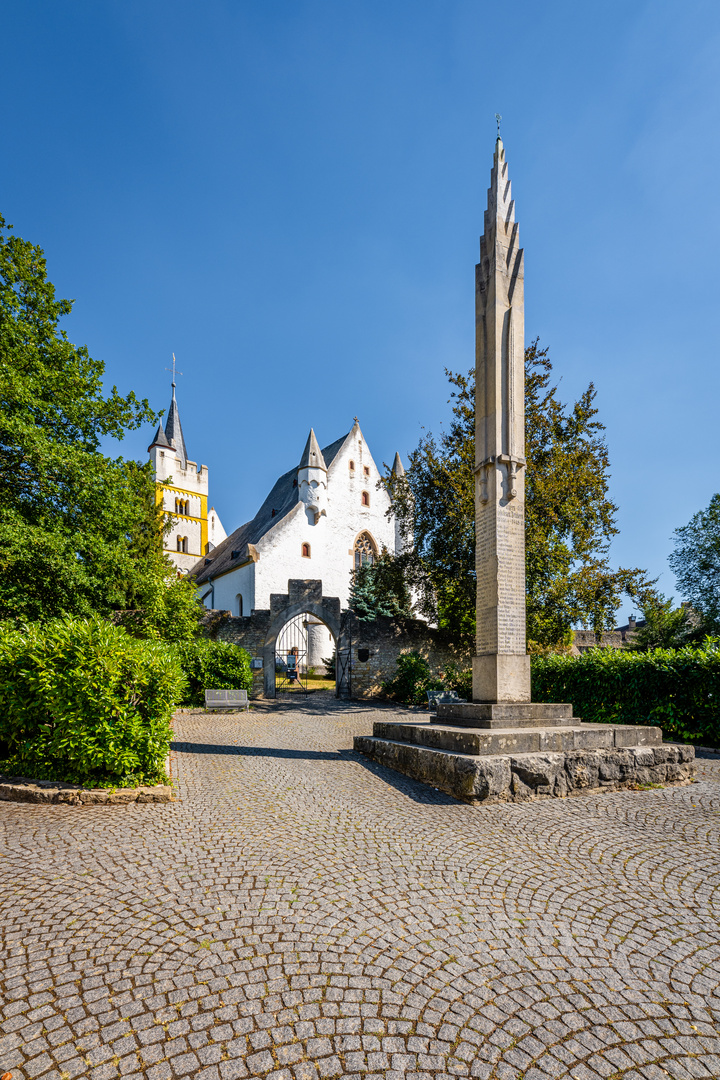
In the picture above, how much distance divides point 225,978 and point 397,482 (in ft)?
58.8

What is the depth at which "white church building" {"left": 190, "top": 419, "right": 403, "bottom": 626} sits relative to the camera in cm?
3200

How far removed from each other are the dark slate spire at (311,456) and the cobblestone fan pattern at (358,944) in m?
29.3

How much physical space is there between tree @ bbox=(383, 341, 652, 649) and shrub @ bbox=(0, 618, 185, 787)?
38.1 feet

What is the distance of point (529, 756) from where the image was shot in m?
6.05

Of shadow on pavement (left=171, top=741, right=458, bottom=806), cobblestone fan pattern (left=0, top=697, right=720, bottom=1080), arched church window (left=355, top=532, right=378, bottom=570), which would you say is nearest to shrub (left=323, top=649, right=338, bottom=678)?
arched church window (left=355, top=532, right=378, bottom=570)

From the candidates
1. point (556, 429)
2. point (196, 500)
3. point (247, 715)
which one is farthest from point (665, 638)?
point (196, 500)

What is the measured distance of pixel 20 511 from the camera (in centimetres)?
1295

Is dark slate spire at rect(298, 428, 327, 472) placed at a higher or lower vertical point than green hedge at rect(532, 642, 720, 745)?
higher

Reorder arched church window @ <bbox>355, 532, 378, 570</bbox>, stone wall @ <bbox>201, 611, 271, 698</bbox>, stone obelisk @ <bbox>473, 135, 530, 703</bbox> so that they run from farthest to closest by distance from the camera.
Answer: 1. arched church window @ <bbox>355, 532, 378, 570</bbox>
2. stone wall @ <bbox>201, 611, 271, 698</bbox>
3. stone obelisk @ <bbox>473, 135, 530, 703</bbox>

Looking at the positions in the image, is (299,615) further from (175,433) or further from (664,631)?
Answer: (175,433)

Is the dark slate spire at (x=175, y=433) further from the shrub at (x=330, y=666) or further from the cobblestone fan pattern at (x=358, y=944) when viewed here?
the cobblestone fan pattern at (x=358, y=944)

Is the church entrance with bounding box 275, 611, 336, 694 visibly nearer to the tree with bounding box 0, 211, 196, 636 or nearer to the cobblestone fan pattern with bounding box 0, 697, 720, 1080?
the tree with bounding box 0, 211, 196, 636

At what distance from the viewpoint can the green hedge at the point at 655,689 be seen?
9305 mm

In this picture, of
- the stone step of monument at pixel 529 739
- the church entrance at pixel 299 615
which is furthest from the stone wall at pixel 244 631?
the stone step of monument at pixel 529 739
